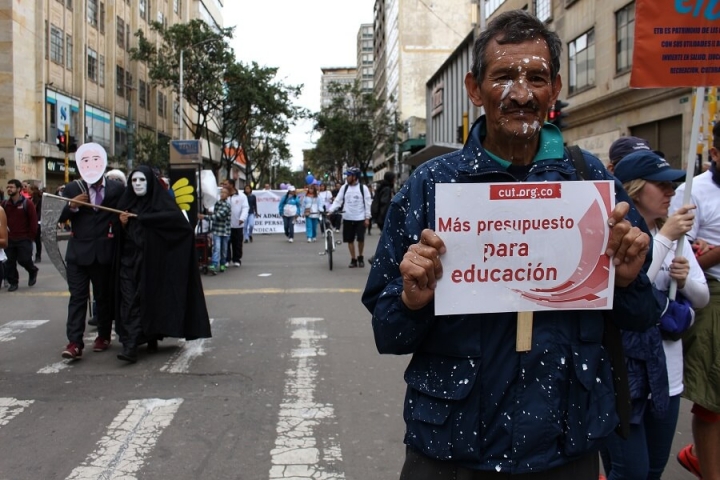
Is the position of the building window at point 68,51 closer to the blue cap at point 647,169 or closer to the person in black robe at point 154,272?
the person in black robe at point 154,272

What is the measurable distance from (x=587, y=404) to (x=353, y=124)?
57212mm

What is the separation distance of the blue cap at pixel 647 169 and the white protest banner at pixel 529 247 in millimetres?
1319

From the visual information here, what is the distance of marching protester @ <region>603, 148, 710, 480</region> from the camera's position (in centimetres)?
287

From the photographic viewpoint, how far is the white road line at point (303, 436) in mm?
3977

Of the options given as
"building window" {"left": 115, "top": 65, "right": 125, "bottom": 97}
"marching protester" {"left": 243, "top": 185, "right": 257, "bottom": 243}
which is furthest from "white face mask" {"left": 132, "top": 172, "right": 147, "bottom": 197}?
"building window" {"left": 115, "top": 65, "right": 125, "bottom": 97}

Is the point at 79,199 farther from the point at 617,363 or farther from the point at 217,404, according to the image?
the point at 617,363

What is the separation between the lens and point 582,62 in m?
24.0

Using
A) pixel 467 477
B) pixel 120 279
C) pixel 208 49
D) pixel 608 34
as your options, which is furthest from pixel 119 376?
pixel 208 49

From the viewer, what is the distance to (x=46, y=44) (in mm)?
36281

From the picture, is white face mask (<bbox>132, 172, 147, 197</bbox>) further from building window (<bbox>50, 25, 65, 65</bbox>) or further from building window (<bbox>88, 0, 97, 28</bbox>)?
building window (<bbox>88, 0, 97, 28</bbox>)

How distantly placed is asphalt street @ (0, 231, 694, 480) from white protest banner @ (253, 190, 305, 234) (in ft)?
58.1

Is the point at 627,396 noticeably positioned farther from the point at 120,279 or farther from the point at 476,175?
the point at 120,279

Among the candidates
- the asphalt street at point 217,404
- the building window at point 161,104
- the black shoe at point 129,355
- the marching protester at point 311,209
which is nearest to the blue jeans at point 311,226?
the marching protester at point 311,209

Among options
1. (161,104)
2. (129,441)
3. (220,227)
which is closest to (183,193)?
(220,227)
